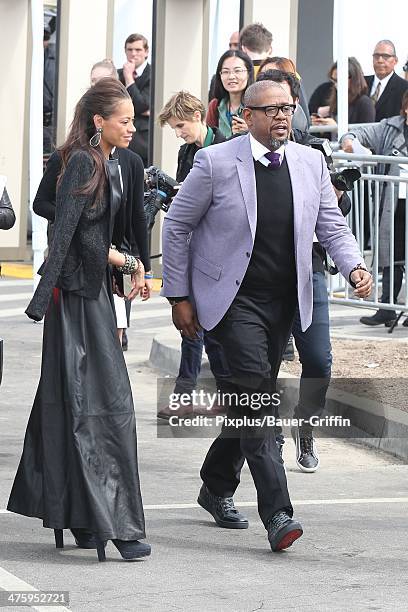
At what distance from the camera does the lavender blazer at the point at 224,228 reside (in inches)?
273

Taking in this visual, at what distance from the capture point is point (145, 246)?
7.20 m

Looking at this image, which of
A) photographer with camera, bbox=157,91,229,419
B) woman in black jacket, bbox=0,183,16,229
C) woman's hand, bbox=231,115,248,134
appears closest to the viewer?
woman in black jacket, bbox=0,183,16,229

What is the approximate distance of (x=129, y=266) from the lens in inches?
271

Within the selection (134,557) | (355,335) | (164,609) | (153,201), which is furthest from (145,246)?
(355,335)

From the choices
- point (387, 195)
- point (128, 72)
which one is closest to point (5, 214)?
point (387, 195)

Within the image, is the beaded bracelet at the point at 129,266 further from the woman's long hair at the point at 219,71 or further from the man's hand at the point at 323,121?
the man's hand at the point at 323,121

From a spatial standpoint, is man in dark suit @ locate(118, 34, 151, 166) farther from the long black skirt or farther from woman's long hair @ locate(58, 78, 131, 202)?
the long black skirt

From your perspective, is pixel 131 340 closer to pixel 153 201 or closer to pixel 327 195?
pixel 153 201

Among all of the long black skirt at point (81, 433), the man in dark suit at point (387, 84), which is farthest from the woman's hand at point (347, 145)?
the long black skirt at point (81, 433)

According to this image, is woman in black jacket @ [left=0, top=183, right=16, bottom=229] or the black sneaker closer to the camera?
woman in black jacket @ [left=0, top=183, right=16, bottom=229]

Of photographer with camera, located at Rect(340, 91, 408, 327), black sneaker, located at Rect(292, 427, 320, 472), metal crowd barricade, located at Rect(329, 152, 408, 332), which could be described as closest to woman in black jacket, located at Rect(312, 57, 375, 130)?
photographer with camera, located at Rect(340, 91, 408, 327)

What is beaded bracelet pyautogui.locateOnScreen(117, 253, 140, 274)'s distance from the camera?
6871 mm

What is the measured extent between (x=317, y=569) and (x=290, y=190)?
157 cm

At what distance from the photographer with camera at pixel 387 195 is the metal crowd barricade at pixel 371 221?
0.05 m
